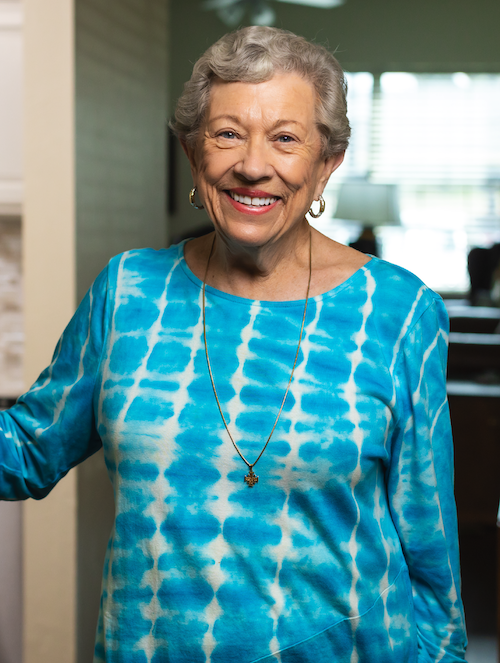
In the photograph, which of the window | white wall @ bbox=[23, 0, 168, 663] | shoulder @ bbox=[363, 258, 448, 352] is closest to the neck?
shoulder @ bbox=[363, 258, 448, 352]

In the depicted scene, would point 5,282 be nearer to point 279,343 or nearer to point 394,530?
Result: point 279,343

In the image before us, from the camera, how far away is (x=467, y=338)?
4270mm

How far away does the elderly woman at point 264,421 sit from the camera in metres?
1.00

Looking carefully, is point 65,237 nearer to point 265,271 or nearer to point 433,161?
point 265,271

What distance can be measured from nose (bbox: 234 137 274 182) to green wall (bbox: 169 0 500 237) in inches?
235

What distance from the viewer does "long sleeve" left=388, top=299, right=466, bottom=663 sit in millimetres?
1053

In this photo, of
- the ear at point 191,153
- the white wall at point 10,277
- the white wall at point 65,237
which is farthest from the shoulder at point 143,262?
the white wall at point 10,277

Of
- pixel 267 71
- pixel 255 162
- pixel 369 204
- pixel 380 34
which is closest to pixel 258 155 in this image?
pixel 255 162

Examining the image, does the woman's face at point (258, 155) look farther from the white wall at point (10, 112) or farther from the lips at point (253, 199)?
the white wall at point (10, 112)

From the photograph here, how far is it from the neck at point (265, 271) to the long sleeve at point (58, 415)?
19 centimetres

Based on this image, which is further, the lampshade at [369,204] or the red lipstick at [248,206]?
the lampshade at [369,204]

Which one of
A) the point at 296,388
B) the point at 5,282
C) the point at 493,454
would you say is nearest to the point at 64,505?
the point at 5,282

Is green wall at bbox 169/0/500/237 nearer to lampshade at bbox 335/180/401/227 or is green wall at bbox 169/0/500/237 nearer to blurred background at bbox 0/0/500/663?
lampshade at bbox 335/180/401/227

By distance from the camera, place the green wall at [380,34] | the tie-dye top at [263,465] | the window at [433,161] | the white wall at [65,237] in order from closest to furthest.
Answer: the tie-dye top at [263,465]
the white wall at [65,237]
the green wall at [380,34]
the window at [433,161]
